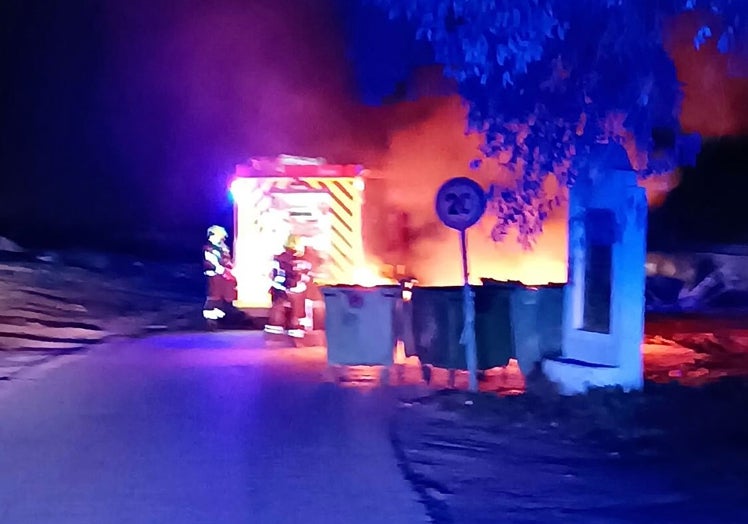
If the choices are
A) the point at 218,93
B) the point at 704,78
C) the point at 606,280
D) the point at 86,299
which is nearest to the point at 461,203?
the point at 606,280

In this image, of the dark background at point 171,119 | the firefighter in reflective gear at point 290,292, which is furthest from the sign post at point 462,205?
the dark background at point 171,119

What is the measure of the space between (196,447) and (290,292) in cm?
701

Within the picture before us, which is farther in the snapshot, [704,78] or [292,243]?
[292,243]

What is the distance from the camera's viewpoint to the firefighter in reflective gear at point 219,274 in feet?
59.3

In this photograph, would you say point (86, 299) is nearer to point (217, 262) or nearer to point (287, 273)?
point (217, 262)

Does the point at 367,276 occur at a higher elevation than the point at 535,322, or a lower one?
higher

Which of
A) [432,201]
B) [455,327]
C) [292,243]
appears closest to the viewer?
[455,327]

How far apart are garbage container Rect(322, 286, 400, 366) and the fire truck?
527 cm

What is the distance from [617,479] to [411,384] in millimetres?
4562

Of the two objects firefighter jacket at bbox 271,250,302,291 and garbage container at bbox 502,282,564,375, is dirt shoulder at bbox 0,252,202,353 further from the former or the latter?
garbage container at bbox 502,282,564,375

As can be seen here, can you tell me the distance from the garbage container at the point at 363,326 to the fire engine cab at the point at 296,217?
5.36 metres

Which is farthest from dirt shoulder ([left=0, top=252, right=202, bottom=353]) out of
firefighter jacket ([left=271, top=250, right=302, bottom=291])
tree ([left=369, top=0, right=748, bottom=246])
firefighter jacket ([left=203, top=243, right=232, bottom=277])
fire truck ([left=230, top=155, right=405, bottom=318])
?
tree ([left=369, top=0, right=748, bottom=246])

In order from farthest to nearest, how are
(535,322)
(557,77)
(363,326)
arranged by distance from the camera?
(363,326) → (535,322) → (557,77)

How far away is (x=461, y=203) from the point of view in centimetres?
1112
